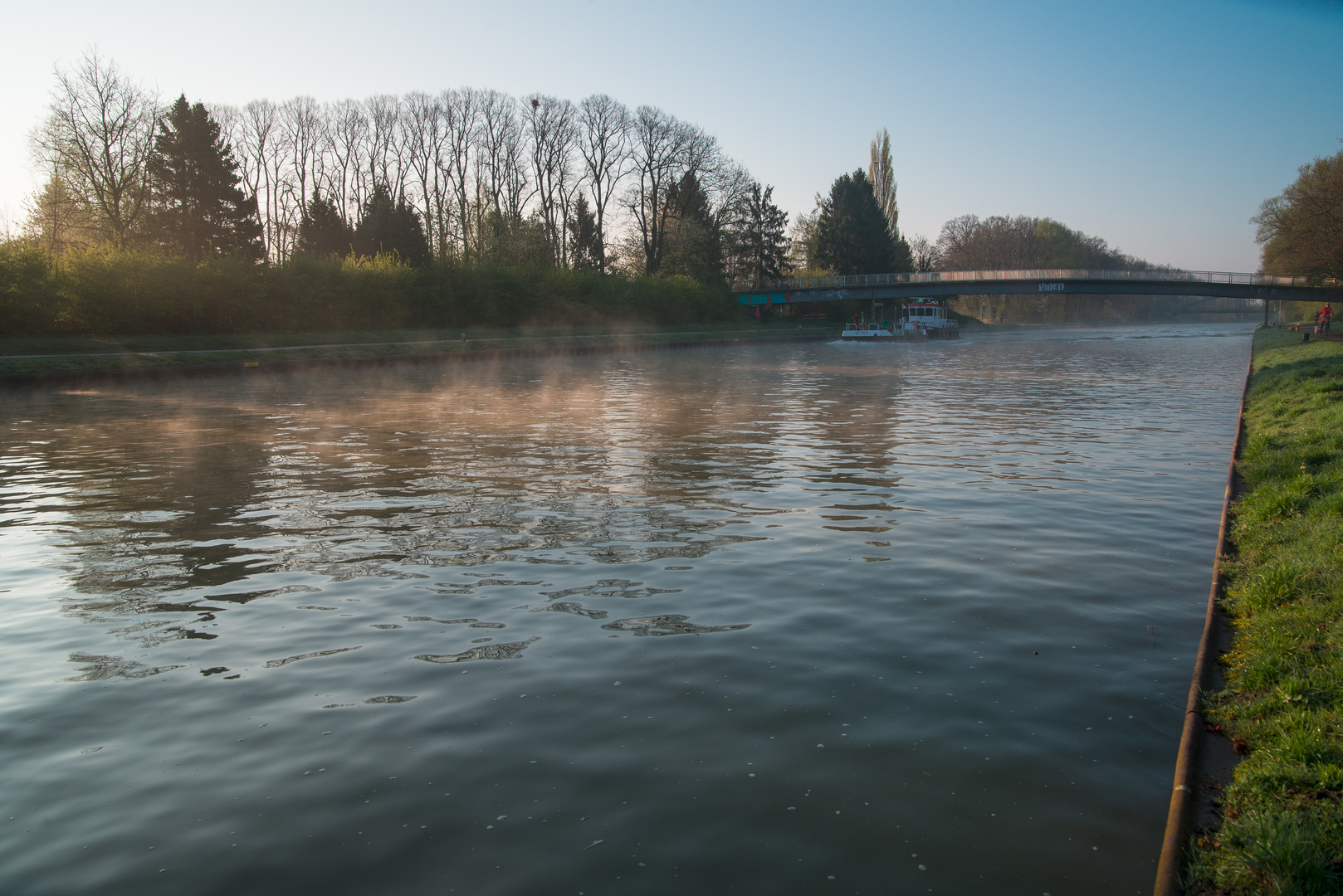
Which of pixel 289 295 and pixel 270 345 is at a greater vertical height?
pixel 289 295

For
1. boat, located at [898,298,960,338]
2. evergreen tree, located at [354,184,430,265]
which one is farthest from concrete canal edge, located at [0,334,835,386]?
boat, located at [898,298,960,338]

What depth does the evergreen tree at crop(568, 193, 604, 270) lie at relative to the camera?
84.7 m

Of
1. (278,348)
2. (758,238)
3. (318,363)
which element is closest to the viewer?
(318,363)

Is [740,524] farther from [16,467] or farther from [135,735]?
[16,467]

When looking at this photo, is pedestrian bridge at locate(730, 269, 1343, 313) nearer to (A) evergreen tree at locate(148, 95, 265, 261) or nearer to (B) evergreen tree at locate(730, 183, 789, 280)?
(B) evergreen tree at locate(730, 183, 789, 280)

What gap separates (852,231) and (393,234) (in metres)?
59.4

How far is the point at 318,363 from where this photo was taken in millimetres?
39875

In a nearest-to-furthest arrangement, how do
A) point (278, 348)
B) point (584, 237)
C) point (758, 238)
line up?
point (278, 348) → point (584, 237) → point (758, 238)

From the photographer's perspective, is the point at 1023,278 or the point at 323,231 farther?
the point at 1023,278

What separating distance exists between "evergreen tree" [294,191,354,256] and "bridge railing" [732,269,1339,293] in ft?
131

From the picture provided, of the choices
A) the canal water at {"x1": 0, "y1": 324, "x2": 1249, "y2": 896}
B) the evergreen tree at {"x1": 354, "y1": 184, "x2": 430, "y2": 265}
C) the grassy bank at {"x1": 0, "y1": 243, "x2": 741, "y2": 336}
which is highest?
the evergreen tree at {"x1": 354, "y1": 184, "x2": 430, "y2": 265}

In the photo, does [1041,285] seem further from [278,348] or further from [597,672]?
[597,672]

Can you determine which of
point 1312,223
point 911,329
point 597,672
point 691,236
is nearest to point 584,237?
point 691,236

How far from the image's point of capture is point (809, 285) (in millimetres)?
96438
